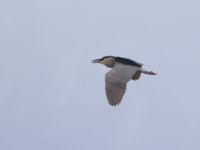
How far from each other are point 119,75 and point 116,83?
40.8 inches

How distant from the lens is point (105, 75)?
37312 mm

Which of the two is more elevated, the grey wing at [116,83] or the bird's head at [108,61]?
the bird's head at [108,61]

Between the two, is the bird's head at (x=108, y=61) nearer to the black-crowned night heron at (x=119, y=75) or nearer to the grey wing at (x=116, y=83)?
the black-crowned night heron at (x=119, y=75)

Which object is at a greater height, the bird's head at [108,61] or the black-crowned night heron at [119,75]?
the bird's head at [108,61]

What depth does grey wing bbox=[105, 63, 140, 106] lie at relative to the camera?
119 feet

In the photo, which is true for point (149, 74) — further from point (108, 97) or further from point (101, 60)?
point (108, 97)

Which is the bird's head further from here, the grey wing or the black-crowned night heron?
the grey wing

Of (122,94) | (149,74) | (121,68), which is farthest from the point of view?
(149,74)

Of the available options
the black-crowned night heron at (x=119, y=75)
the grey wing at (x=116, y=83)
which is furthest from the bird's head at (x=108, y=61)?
the grey wing at (x=116, y=83)

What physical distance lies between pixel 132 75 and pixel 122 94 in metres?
1.88

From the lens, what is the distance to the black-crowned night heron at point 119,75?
3628 cm

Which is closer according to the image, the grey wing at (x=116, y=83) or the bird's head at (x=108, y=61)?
the grey wing at (x=116, y=83)

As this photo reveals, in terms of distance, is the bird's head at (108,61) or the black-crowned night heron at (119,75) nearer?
the black-crowned night heron at (119,75)

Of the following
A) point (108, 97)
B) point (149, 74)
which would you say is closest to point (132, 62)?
point (149, 74)
